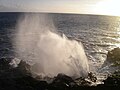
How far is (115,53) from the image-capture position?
56.1 meters

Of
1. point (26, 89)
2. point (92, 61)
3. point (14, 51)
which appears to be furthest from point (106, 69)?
point (14, 51)

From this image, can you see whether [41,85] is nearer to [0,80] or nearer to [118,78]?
[0,80]

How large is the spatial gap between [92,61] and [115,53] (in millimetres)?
5976

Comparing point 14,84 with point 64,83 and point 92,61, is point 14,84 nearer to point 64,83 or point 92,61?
point 64,83

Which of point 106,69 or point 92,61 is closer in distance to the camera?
point 106,69

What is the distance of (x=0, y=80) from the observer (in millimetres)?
33125

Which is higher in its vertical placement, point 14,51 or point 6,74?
point 14,51

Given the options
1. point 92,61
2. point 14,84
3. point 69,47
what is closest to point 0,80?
point 14,84

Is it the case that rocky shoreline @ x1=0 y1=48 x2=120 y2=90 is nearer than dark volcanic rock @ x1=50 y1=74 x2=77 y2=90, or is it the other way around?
rocky shoreline @ x1=0 y1=48 x2=120 y2=90

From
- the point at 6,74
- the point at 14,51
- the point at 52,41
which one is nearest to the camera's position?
the point at 6,74

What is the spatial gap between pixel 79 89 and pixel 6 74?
11.4m

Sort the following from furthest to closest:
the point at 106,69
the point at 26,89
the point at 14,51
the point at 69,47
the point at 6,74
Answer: the point at 14,51 → the point at 69,47 → the point at 106,69 → the point at 6,74 → the point at 26,89

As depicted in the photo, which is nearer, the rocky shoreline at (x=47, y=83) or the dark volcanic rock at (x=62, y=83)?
the rocky shoreline at (x=47, y=83)

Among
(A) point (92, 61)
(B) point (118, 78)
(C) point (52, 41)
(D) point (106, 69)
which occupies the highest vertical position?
(C) point (52, 41)
